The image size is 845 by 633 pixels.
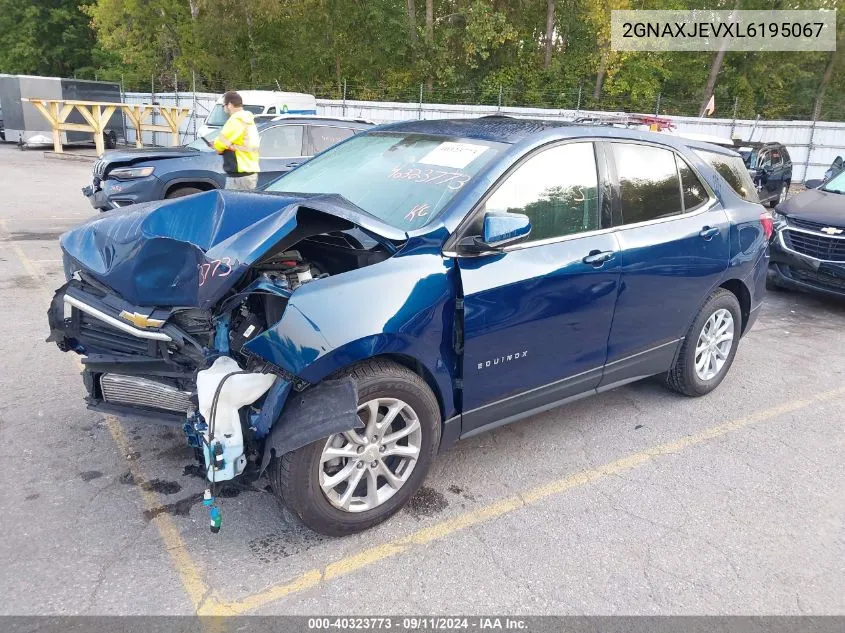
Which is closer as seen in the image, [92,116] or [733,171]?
[733,171]

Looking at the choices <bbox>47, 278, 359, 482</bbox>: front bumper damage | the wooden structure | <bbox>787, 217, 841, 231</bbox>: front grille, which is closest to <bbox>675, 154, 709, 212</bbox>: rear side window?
<bbox>47, 278, 359, 482</bbox>: front bumper damage

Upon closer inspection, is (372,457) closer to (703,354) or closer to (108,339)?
(108,339)

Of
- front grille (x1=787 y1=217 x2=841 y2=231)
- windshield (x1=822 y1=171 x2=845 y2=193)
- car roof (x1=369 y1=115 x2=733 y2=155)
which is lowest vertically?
front grille (x1=787 y1=217 x2=841 y2=231)

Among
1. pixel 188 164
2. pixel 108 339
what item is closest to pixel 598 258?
pixel 108 339

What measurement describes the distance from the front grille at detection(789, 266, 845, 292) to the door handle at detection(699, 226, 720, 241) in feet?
11.9

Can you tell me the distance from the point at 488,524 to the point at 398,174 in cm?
189

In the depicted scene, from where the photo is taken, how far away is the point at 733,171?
191 inches

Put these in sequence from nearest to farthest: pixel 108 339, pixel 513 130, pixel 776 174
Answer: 1. pixel 108 339
2. pixel 513 130
3. pixel 776 174

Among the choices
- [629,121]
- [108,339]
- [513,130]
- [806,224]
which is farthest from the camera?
[806,224]

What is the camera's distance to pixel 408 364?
3018mm

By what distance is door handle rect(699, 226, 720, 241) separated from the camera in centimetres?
426

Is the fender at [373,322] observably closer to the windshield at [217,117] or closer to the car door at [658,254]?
the car door at [658,254]

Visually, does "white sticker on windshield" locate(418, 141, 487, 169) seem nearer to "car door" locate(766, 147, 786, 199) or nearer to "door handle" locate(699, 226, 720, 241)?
"door handle" locate(699, 226, 720, 241)

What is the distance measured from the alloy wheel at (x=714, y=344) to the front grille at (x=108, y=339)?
351cm
